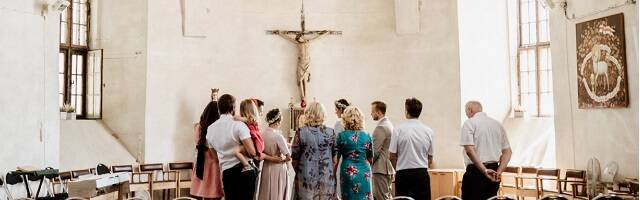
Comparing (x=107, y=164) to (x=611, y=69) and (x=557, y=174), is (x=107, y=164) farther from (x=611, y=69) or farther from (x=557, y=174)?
(x=611, y=69)

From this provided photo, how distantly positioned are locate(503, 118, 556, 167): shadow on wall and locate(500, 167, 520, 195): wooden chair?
1.41 feet

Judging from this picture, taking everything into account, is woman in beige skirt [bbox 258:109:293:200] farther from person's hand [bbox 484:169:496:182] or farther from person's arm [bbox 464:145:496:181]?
person's hand [bbox 484:169:496:182]

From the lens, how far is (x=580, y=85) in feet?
31.4

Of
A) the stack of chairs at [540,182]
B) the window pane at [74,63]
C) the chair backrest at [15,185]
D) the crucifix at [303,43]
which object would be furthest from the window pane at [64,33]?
the stack of chairs at [540,182]

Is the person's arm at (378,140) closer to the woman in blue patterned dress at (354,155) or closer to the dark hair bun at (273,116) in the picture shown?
the woman in blue patterned dress at (354,155)

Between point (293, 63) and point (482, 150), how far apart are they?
715 cm

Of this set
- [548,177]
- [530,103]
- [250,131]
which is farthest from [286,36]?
[250,131]

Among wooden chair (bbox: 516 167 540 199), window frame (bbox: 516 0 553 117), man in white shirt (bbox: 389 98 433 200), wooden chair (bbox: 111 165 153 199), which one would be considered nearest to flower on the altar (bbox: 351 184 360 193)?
man in white shirt (bbox: 389 98 433 200)

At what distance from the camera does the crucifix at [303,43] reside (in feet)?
42.2

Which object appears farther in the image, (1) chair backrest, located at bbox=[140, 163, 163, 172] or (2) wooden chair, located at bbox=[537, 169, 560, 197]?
(1) chair backrest, located at bbox=[140, 163, 163, 172]

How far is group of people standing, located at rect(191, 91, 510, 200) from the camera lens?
19.1 ft

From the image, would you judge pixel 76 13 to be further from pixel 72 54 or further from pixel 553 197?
pixel 553 197

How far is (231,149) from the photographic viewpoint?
5855 mm

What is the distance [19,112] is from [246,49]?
472 cm
